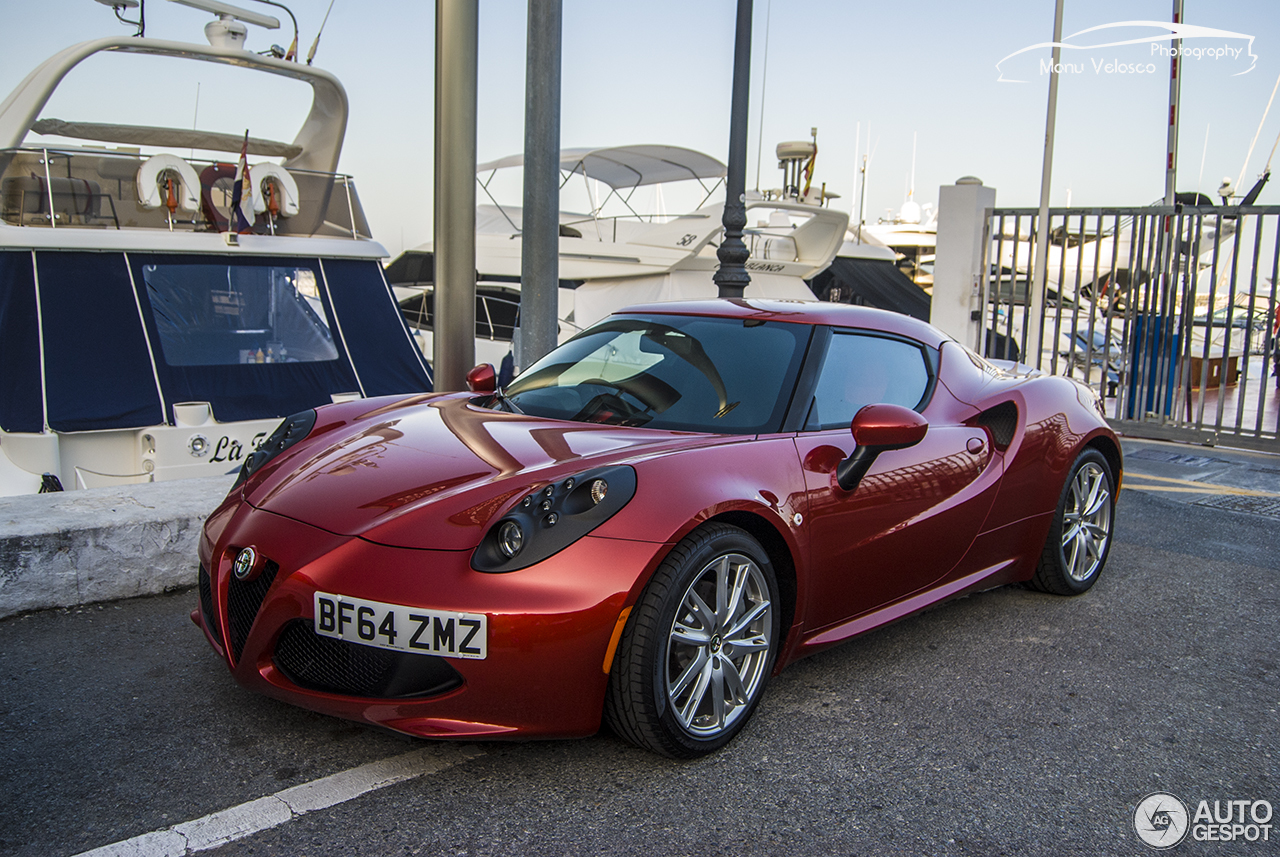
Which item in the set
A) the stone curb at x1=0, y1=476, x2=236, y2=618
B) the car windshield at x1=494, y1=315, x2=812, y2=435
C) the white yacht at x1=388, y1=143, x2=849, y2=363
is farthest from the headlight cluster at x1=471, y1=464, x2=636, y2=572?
the white yacht at x1=388, y1=143, x2=849, y2=363

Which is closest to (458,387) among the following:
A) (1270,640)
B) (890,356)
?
(890,356)

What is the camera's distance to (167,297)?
7.39m

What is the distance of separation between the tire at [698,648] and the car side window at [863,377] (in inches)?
25.2

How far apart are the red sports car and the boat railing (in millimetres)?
4972

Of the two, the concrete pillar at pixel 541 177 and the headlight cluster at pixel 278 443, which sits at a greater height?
the concrete pillar at pixel 541 177

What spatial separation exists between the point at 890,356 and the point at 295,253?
589 cm

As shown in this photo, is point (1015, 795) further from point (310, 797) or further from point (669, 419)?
point (310, 797)

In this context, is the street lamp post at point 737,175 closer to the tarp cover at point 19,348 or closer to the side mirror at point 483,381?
the side mirror at point 483,381

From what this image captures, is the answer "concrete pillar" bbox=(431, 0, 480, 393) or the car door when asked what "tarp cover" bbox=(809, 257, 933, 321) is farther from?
the car door

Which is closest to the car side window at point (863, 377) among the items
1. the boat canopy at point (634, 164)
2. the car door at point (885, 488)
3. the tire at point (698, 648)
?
the car door at point (885, 488)

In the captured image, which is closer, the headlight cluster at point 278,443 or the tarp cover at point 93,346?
the headlight cluster at point 278,443

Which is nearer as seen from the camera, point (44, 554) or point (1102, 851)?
point (1102, 851)

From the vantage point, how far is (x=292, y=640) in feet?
8.21
